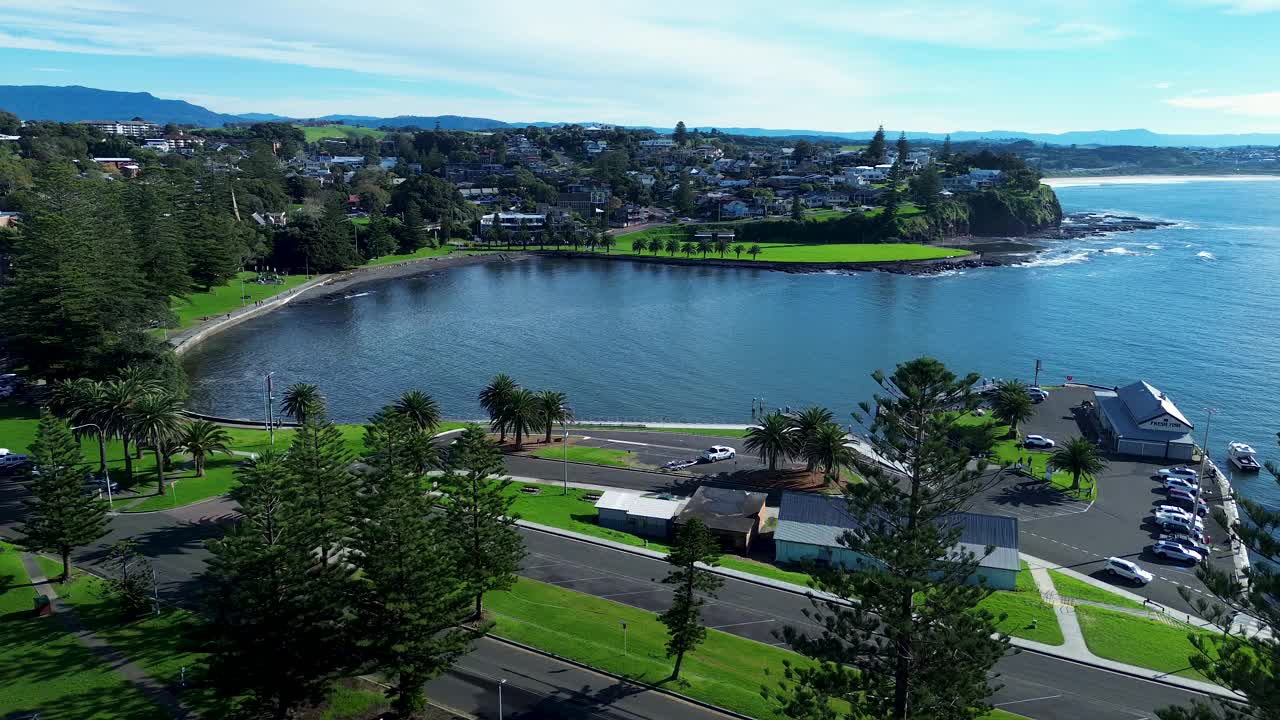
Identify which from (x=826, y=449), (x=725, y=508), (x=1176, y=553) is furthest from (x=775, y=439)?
→ (x=1176, y=553)

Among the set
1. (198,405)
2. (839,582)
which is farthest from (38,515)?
(198,405)

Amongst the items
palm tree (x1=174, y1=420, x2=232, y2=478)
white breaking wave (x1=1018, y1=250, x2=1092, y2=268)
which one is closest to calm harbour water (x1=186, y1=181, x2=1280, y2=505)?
white breaking wave (x1=1018, y1=250, x2=1092, y2=268)

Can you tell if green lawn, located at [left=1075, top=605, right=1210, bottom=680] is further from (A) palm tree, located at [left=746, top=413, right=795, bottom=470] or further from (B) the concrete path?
(B) the concrete path

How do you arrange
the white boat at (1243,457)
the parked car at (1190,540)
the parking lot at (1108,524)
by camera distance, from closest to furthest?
the parking lot at (1108,524)
the parked car at (1190,540)
the white boat at (1243,457)

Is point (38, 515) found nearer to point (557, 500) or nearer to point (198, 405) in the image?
point (557, 500)

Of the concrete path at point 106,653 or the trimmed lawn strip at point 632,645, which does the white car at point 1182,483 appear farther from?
the concrete path at point 106,653

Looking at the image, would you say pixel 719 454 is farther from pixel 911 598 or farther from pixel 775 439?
pixel 911 598

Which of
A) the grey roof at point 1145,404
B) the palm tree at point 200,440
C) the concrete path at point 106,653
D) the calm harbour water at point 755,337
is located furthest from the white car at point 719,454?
the concrete path at point 106,653
